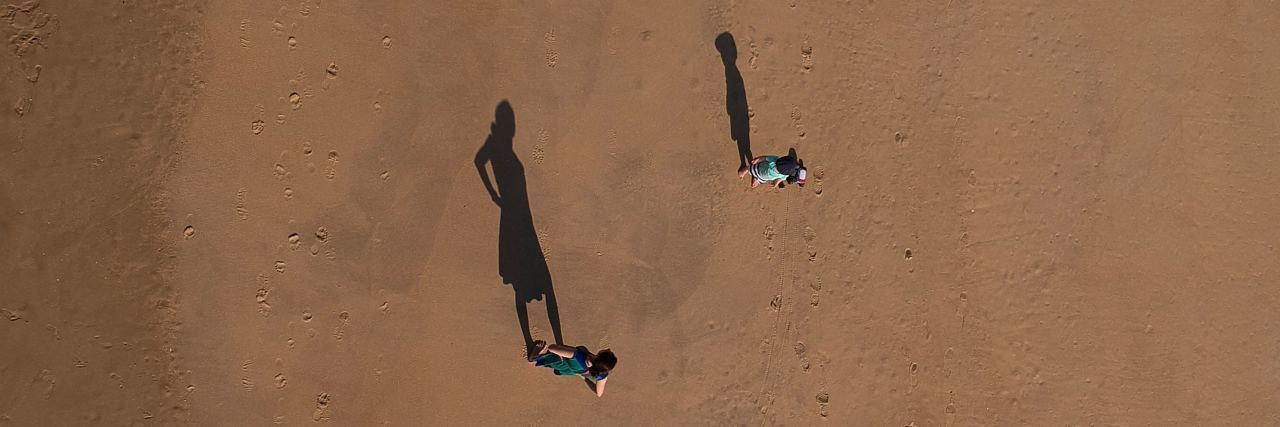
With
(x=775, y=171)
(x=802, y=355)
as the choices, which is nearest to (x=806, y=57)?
(x=775, y=171)

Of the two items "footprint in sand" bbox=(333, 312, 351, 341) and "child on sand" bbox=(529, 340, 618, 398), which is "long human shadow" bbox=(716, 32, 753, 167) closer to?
"child on sand" bbox=(529, 340, 618, 398)

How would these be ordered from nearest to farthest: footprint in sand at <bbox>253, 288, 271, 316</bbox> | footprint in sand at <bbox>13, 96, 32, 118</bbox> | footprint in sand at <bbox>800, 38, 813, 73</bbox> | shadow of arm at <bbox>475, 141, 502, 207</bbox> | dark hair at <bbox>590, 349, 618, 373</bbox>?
1. dark hair at <bbox>590, 349, 618, 373</bbox>
2. footprint in sand at <bbox>13, 96, 32, 118</bbox>
3. footprint in sand at <bbox>253, 288, 271, 316</bbox>
4. shadow of arm at <bbox>475, 141, 502, 207</bbox>
5. footprint in sand at <bbox>800, 38, 813, 73</bbox>

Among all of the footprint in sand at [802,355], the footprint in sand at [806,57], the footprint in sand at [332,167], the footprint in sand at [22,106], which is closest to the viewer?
the footprint in sand at [22,106]

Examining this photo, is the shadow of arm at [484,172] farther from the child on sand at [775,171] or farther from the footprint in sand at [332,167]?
the child on sand at [775,171]

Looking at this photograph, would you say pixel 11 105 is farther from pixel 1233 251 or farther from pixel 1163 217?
pixel 1233 251

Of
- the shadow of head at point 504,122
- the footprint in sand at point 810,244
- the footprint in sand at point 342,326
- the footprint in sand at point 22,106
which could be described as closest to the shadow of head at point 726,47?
the footprint in sand at point 810,244

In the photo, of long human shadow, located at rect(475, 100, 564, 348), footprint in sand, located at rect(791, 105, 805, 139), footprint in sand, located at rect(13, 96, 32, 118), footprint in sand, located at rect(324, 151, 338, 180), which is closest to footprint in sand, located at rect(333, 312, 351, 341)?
footprint in sand, located at rect(324, 151, 338, 180)
